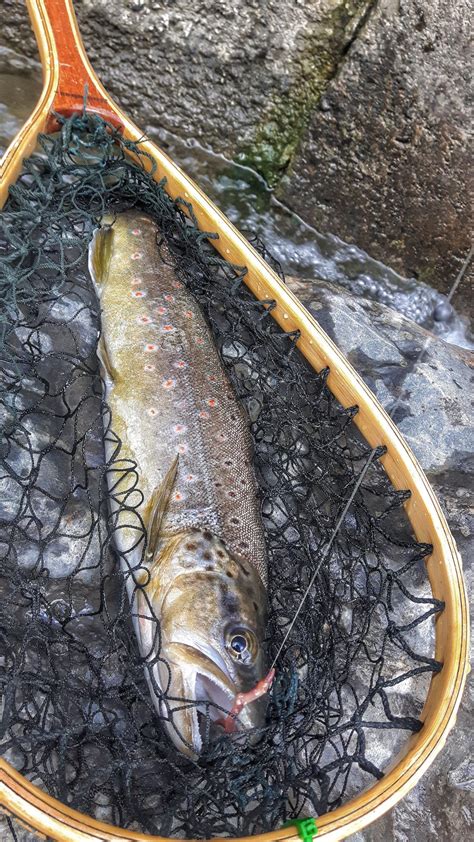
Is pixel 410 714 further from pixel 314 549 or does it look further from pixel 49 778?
pixel 49 778

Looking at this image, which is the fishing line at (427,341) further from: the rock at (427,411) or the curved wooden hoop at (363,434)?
the curved wooden hoop at (363,434)

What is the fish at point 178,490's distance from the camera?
2369mm

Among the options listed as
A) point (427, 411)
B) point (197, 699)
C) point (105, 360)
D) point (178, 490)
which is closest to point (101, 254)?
point (105, 360)

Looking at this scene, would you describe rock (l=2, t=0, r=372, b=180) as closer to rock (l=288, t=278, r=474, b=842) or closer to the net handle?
the net handle

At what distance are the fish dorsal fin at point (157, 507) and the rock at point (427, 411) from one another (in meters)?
1.38

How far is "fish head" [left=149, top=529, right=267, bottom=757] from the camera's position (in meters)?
2.31

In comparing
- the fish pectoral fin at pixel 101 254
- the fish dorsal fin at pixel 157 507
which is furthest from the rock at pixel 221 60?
the fish dorsal fin at pixel 157 507

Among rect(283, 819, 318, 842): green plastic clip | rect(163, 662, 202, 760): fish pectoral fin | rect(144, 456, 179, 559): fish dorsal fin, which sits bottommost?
rect(163, 662, 202, 760): fish pectoral fin

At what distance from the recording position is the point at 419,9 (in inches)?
157

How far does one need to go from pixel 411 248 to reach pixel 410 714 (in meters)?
3.06

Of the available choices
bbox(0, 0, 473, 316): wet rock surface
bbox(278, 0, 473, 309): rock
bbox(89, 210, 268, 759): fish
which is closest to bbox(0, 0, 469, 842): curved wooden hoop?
bbox(89, 210, 268, 759): fish

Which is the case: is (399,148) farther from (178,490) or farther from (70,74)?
(178,490)

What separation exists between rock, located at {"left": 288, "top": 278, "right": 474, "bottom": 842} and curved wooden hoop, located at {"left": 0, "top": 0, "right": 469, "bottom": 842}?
590 millimetres

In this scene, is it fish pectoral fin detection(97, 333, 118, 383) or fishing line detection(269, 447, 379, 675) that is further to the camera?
fish pectoral fin detection(97, 333, 118, 383)
